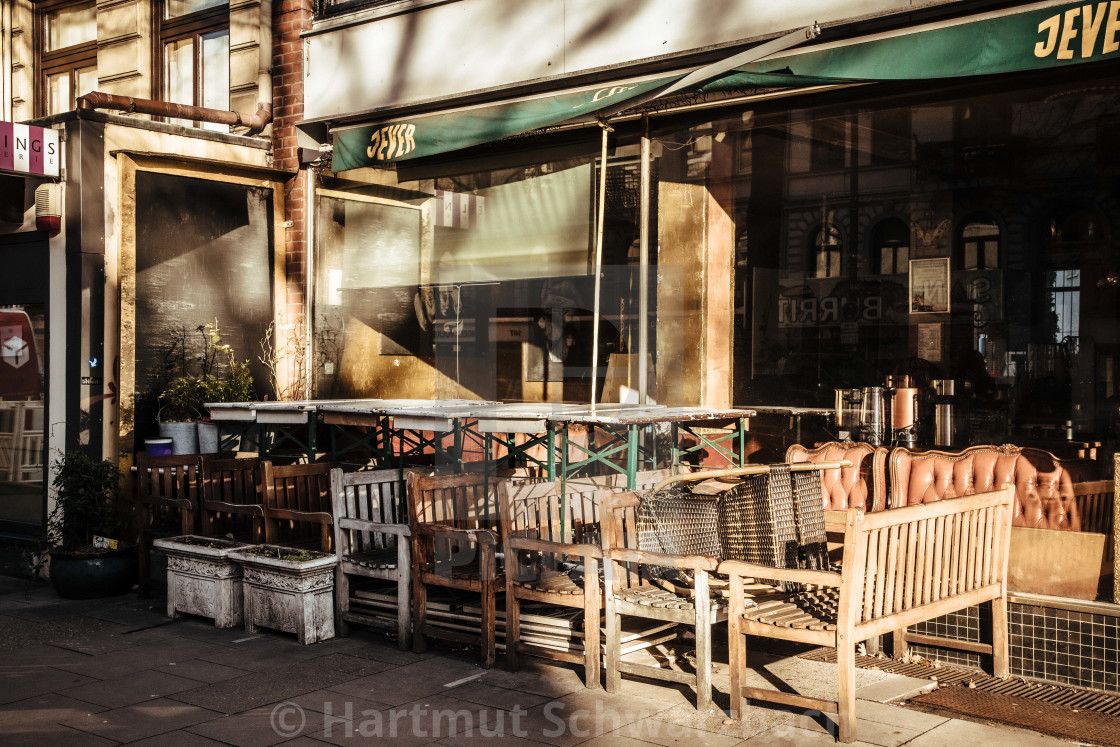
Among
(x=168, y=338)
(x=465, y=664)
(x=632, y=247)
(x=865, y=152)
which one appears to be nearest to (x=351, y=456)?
(x=168, y=338)

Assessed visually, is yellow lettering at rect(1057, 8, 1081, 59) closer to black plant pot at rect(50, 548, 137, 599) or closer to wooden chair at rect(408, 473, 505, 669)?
wooden chair at rect(408, 473, 505, 669)

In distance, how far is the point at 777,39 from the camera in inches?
292

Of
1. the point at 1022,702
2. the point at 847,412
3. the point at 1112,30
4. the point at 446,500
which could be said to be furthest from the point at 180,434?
the point at 1112,30

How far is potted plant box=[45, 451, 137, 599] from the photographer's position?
28.1 feet

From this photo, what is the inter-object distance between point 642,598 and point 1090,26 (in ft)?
13.8

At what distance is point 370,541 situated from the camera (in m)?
7.18

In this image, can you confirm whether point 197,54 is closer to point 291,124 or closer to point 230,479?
point 291,124

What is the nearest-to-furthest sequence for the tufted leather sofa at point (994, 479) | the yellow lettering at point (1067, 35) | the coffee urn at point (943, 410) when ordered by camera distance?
the yellow lettering at point (1067, 35) < the tufted leather sofa at point (994, 479) < the coffee urn at point (943, 410)

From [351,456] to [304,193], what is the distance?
112 inches

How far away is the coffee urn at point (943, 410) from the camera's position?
7.97 metres

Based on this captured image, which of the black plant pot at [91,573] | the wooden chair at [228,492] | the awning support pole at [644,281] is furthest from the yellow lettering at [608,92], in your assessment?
the black plant pot at [91,573]

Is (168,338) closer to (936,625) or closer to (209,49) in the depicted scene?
(209,49)

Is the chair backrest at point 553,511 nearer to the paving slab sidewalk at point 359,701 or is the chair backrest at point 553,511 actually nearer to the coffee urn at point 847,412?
the paving slab sidewalk at point 359,701

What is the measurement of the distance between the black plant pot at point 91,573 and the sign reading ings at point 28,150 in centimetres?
354
